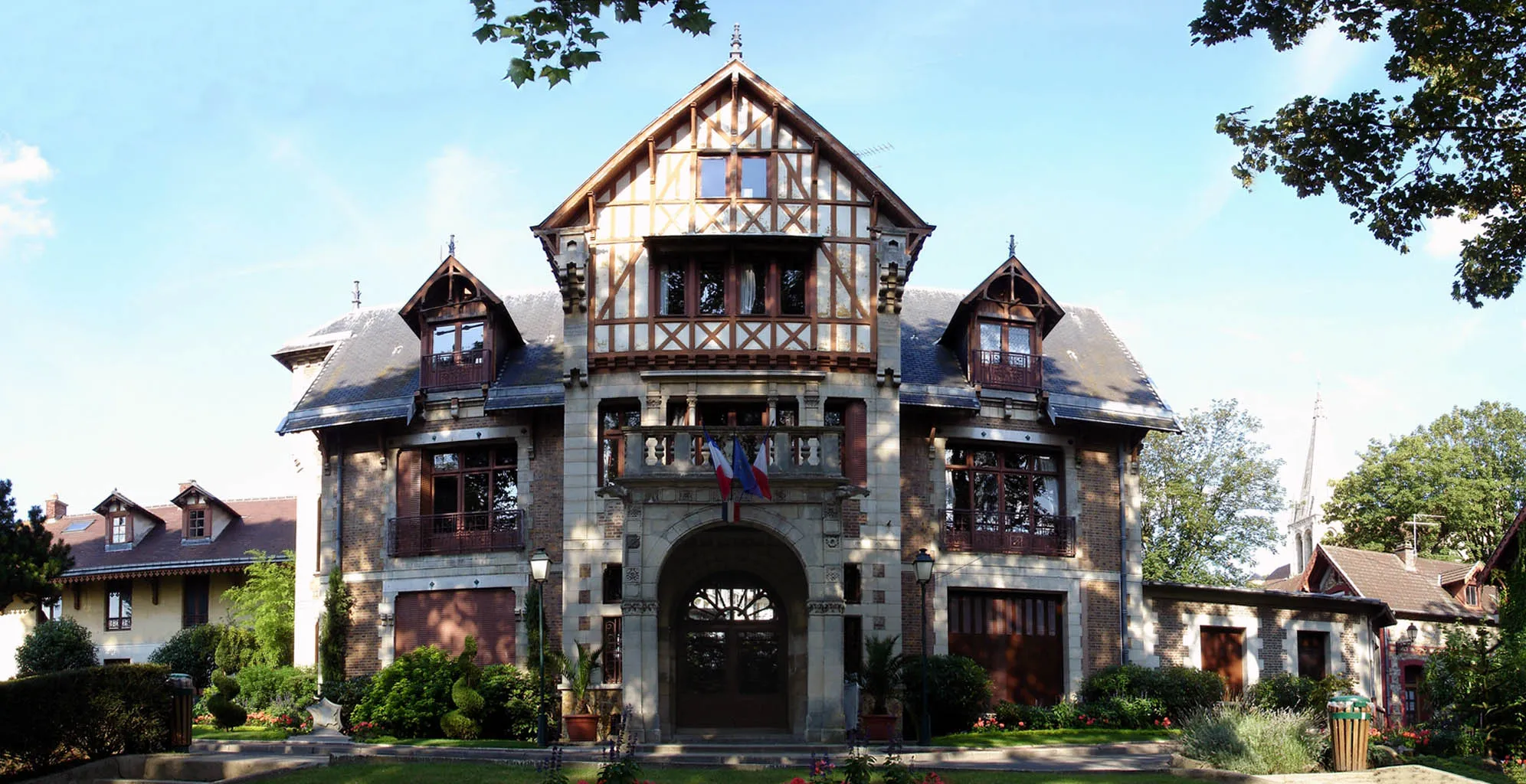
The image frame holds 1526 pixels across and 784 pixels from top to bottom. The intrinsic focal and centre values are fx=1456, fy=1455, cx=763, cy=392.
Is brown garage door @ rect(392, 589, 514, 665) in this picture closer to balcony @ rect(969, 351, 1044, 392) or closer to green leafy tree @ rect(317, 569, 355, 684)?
green leafy tree @ rect(317, 569, 355, 684)

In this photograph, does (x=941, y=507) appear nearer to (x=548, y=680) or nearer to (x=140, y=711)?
(x=548, y=680)

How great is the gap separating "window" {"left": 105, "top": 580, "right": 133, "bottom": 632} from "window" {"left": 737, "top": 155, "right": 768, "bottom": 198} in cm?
2268

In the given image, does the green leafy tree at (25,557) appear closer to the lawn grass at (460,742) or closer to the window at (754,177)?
the lawn grass at (460,742)

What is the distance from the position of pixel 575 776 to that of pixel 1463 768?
1172cm

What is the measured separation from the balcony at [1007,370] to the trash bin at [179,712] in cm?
1641

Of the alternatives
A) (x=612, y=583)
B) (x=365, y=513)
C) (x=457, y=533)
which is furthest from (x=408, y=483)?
(x=612, y=583)

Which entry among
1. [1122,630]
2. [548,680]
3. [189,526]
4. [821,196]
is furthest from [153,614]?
[1122,630]

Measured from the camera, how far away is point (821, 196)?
91.6ft

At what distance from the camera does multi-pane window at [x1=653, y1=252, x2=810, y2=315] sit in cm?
2744

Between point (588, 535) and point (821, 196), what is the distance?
7.83 m

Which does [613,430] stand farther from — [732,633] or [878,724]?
[878,724]

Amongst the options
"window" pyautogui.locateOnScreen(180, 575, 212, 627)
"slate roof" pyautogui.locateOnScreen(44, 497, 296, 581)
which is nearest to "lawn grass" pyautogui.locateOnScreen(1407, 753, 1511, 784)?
"slate roof" pyautogui.locateOnScreen(44, 497, 296, 581)

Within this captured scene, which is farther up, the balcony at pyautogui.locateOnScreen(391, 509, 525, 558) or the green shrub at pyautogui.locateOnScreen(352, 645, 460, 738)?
the balcony at pyautogui.locateOnScreen(391, 509, 525, 558)

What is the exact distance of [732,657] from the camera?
27.7 meters
